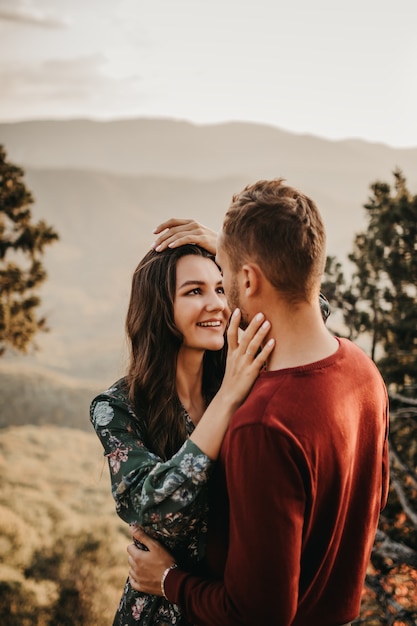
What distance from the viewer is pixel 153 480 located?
1.70 meters

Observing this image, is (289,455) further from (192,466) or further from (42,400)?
(42,400)

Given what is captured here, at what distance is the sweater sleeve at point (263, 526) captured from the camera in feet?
4.42

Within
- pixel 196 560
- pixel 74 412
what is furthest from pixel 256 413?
pixel 74 412

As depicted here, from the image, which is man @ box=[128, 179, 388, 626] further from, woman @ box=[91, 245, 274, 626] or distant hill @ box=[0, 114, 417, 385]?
distant hill @ box=[0, 114, 417, 385]

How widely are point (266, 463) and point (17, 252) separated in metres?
8.07

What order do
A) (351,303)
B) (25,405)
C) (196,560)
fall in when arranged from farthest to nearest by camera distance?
(25,405) → (351,303) → (196,560)

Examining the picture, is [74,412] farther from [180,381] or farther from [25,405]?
[180,381]

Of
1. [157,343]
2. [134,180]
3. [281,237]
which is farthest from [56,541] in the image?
[134,180]

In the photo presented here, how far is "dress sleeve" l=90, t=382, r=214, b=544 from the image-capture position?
1.64 m

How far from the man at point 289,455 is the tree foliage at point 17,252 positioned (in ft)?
25.4

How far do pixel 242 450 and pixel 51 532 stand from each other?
1695 centimetres

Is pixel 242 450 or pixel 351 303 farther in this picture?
pixel 351 303

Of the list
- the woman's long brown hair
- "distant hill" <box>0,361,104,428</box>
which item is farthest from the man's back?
"distant hill" <box>0,361,104,428</box>

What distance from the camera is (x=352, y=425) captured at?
5.00 feet
